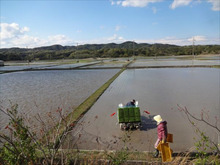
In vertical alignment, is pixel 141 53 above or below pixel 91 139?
above

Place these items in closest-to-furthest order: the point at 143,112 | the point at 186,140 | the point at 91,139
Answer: the point at 186,140
the point at 91,139
the point at 143,112

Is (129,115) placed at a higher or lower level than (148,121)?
higher

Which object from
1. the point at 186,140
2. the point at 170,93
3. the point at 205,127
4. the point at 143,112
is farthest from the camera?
the point at 170,93

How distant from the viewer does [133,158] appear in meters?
3.95

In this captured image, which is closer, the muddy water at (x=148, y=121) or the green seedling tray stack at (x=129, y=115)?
the muddy water at (x=148, y=121)

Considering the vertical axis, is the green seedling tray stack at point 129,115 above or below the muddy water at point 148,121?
→ above

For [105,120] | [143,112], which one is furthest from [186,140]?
[105,120]

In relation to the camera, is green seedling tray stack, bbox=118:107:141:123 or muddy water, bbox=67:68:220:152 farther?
green seedling tray stack, bbox=118:107:141:123

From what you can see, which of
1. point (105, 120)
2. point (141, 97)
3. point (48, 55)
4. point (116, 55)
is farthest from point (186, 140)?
point (48, 55)

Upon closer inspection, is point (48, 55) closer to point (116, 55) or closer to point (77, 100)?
point (116, 55)

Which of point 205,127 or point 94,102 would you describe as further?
point 94,102

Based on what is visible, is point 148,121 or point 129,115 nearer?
point 129,115

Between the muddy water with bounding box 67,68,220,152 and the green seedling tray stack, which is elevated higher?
the green seedling tray stack

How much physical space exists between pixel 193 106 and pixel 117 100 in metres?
3.89
